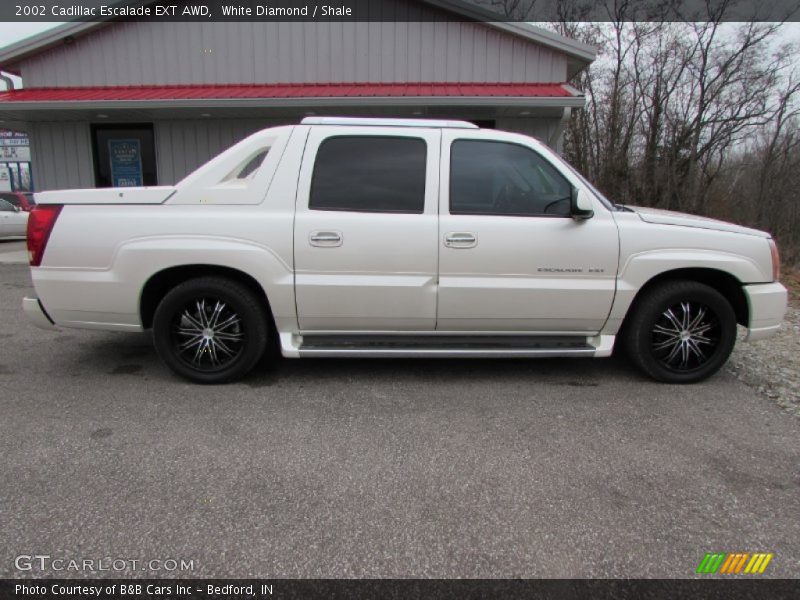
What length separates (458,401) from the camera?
384cm

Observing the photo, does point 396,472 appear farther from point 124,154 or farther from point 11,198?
point 11,198

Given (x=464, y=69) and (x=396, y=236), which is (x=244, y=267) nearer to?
(x=396, y=236)

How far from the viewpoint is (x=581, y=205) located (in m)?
3.79

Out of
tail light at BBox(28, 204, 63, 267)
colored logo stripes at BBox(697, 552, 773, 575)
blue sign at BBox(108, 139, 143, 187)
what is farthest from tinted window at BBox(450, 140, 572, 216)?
blue sign at BBox(108, 139, 143, 187)

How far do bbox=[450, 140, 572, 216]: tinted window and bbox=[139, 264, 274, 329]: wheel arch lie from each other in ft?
5.40

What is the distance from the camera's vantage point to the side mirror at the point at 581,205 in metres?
3.79

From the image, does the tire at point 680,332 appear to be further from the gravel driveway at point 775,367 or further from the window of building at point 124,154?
the window of building at point 124,154

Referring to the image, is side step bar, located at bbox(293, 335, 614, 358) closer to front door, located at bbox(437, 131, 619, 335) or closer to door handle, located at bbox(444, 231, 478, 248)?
front door, located at bbox(437, 131, 619, 335)

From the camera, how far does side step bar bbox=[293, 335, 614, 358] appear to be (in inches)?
156

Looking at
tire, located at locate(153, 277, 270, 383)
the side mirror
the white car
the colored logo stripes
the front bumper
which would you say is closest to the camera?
the colored logo stripes

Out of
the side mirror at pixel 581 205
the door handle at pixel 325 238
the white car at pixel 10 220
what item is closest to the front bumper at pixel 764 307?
the side mirror at pixel 581 205

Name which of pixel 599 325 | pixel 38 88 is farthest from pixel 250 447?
pixel 38 88

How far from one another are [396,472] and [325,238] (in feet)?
5.85

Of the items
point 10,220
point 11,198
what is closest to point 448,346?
point 10,220
